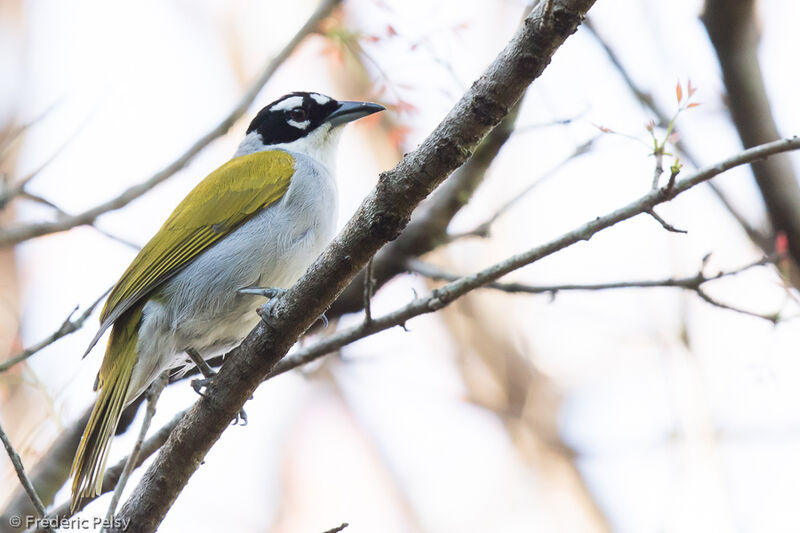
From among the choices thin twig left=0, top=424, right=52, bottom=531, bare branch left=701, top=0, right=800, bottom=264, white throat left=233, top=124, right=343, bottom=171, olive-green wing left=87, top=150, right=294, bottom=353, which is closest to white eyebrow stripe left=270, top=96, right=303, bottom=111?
white throat left=233, top=124, right=343, bottom=171

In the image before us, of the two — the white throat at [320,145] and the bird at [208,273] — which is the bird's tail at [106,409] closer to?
the bird at [208,273]

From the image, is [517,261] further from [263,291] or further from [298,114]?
[298,114]

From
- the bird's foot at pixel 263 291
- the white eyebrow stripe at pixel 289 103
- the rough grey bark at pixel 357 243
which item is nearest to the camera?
the rough grey bark at pixel 357 243

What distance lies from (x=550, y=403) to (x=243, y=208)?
5.53 metres

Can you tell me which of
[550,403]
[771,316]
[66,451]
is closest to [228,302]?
[66,451]

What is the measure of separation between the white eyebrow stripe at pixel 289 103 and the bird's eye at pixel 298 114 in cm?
5

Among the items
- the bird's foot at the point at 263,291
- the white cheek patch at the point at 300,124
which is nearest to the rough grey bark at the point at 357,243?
the bird's foot at the point at 263,291

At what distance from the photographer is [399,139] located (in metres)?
6.74

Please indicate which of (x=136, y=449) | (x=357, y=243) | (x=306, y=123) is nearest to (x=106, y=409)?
(x=136, y=449)

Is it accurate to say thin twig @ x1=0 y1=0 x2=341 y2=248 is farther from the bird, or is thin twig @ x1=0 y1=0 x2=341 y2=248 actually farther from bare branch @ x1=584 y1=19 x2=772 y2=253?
bare branch @ x1=584 y1=19 x2=772 y2=253

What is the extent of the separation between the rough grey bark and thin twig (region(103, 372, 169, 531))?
11 centimetres

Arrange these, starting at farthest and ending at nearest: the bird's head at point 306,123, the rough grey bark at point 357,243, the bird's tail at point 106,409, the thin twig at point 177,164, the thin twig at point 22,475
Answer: the bird's head at point 306,123
the thin twig at point 177,164
the bird's tail at point 106,409
the thin twig at point 22,475
the rough grey bark at point 357,243

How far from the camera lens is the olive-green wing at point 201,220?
16.7 feet

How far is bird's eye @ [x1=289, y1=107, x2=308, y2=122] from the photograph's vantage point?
6680 mm
